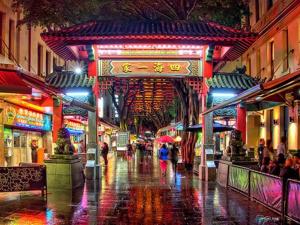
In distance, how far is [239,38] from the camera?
20.2 m

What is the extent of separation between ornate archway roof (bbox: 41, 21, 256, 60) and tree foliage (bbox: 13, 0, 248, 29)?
12.2ft

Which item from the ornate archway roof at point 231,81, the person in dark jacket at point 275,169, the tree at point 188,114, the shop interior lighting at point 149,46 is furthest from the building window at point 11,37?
the person in dark jacket at point 275,169

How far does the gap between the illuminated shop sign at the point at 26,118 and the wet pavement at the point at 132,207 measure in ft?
30.3

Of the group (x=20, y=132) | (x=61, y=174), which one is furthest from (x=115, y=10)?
(x=61, y=174)

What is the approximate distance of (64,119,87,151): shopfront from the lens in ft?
140

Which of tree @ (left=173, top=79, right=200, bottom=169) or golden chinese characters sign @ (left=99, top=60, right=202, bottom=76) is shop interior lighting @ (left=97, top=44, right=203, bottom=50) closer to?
golden chinese characters sign @ (left=99, top=60, right=202, bottom=76)

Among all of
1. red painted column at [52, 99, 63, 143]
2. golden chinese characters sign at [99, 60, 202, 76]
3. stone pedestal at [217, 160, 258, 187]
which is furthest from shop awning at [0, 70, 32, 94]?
stone pedestal at [217, 160, 258, 187]

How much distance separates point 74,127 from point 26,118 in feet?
50.1

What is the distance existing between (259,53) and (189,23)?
48.2 feet

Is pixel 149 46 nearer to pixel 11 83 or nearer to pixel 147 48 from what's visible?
pixel 147 48

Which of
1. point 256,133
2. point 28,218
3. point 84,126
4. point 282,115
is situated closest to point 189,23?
point 282,115

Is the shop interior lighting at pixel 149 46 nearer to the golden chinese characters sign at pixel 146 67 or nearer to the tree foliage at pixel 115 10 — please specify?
the golden chinese characters sign at pixel 146 67

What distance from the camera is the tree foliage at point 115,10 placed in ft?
80.6

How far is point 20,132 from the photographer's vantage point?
29.2 metres
